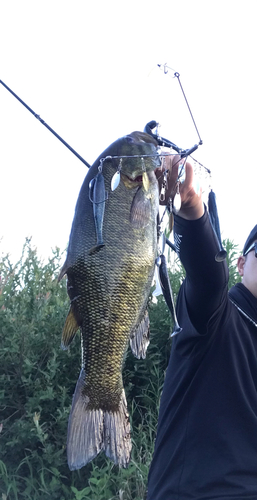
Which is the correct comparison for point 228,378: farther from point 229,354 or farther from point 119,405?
point 119,405

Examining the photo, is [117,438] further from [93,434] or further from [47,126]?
[47,126]

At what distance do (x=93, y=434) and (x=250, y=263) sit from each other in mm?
1448

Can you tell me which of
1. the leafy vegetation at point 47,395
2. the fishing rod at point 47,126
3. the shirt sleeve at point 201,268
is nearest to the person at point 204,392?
the shirt sleeve at point 201,268

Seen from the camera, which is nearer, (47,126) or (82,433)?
(82,433)

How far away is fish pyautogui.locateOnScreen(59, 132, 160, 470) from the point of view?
1566 mm

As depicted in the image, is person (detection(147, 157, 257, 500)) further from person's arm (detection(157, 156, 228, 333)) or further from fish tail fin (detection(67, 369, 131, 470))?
fish tail fin (detection(67, 369, 131, 470))

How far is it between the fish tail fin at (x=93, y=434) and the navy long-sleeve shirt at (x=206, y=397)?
1.62ft

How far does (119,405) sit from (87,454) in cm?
19

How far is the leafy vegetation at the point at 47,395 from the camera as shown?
152 inches

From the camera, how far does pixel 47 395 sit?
3.96 metres

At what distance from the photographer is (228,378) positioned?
85.1 inches

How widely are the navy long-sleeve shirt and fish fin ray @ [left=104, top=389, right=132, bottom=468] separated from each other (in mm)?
493

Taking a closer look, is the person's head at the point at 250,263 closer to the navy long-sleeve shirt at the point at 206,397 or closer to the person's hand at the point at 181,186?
the navy long-sleeve shirt at the point at 206,397

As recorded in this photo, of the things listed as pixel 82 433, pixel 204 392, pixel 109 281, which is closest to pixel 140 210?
pixel 109 281
